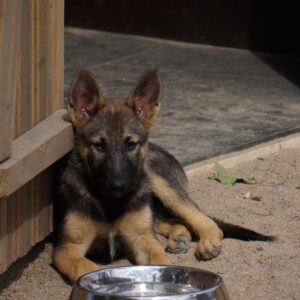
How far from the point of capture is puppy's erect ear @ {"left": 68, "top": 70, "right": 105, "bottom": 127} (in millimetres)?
5832

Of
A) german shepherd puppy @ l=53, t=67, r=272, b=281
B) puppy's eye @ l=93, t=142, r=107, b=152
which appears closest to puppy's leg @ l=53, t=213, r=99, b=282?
german shepherd puppy @ l=53, t=67, r=272, b=281

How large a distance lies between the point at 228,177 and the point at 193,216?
1077mm

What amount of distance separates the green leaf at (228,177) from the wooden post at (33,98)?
5.90 feet

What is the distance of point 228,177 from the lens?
24.1 ft

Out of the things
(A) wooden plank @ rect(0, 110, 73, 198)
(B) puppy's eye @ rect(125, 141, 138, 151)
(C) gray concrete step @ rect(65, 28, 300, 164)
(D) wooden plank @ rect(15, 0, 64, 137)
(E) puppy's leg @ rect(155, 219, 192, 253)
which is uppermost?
(D) wooden plank @ rect(15, 0, 64, 137)

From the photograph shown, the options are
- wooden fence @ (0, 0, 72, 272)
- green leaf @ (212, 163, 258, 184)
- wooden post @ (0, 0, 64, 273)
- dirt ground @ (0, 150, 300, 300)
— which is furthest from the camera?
green leaf @ (212, 163, 258, 184)

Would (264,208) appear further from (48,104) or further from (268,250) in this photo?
(48,104)

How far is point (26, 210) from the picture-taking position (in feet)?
18.3

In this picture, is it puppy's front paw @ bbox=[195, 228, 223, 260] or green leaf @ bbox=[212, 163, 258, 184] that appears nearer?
puppy's front paw @ bbox=[195, 228, 223, 260]

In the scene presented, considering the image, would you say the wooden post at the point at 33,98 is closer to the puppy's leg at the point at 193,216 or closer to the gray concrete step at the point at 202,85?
the puppy's leg at the point at 193,216

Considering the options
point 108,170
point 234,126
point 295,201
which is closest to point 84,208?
point 108,170

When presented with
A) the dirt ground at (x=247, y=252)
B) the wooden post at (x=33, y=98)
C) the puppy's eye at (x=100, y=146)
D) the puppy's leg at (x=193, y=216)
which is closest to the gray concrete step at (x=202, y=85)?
the dirt ground at (x=247, y=252)

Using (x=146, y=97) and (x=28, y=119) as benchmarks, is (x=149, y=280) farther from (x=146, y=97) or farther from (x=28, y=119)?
(x=146, y=97)

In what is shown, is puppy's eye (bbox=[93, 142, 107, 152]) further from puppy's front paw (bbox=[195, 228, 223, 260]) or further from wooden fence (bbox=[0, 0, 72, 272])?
puppy's front paw (bbox=[195, 228, 223, 260])
